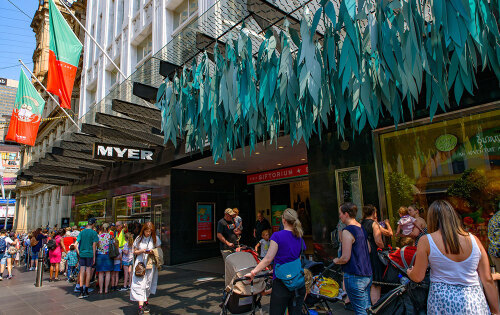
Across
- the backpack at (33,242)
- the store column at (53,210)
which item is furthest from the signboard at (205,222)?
the store column at (53,210)

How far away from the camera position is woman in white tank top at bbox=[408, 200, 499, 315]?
2502 millimetres

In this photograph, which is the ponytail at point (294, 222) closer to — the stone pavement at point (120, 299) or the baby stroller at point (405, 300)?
the baby stroller at point (405, 300)

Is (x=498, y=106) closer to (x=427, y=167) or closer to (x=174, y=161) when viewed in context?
(x=427, y=167)

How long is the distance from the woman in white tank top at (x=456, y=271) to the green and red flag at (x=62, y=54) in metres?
13.4

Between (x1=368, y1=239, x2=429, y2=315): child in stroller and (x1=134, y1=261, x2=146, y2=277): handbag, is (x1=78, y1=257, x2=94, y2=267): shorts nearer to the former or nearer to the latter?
(x1=134, y1=261, x2=146, y2=277): handbag

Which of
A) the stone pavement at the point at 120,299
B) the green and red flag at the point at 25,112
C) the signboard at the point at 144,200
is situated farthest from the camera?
the green and red flag at the point at 25,112

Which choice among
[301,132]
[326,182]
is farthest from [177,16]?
[301,132]

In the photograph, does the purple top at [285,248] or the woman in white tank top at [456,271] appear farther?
the purple top at [285,248]

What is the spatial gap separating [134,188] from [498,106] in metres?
15.9

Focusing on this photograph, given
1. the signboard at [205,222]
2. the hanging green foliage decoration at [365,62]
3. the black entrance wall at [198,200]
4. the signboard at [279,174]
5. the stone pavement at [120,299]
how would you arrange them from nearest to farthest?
the hanging green foliage decoration at [365,62]
the stone pavement at [120,299]
the signboard at [279,174]
the black entrance wall at [198,200]
the signboard at [205,222]

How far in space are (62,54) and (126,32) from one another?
8774mm

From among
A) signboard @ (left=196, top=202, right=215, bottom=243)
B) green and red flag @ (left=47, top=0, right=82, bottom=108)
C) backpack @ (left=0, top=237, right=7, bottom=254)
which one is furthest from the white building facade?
backpack @ (left=0, top=237, right=7, bottom=254)

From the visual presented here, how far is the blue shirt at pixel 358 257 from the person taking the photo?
3.93 meters

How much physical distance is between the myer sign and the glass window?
6.82 m
